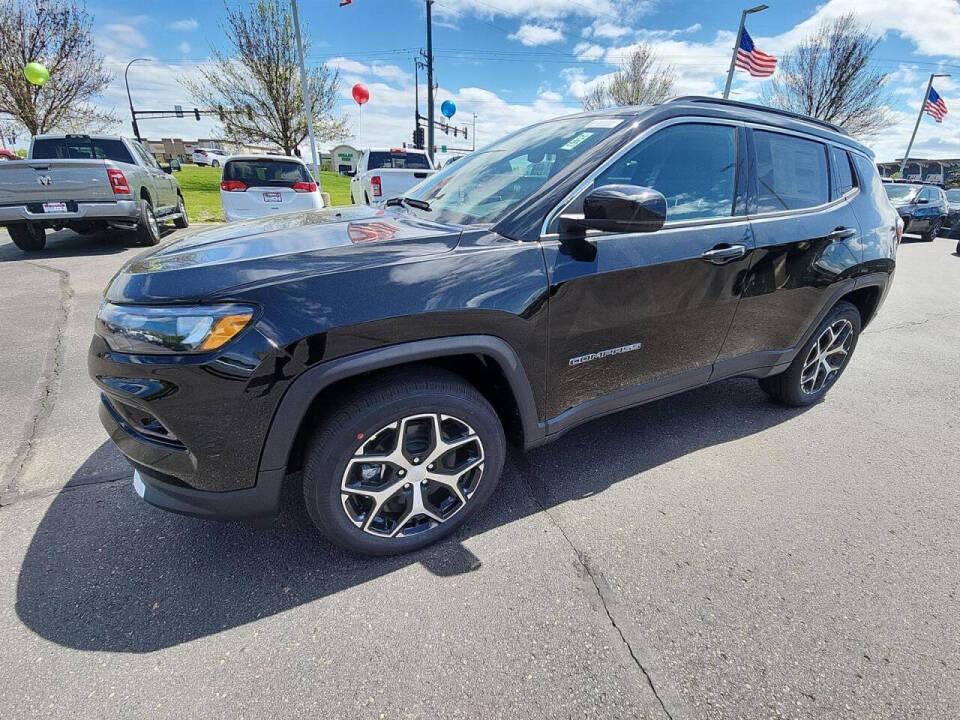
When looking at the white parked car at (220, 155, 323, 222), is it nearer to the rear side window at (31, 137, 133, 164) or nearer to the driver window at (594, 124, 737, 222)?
the rear side window at (31, 137, 133, 164)

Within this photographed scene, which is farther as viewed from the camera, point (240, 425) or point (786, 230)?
point (786, 230)

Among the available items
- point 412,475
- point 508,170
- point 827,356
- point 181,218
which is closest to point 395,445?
point 412,475

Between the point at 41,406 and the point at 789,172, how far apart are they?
16.2ft

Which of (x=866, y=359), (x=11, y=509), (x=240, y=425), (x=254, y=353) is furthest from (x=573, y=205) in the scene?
(x=866, y=359)

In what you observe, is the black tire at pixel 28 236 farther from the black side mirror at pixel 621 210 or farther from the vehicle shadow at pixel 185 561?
the black side mirror at pixel 621 210

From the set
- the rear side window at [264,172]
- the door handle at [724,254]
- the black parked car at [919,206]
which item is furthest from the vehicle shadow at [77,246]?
the black parked car at [919,206]

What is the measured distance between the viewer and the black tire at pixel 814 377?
3.14 m

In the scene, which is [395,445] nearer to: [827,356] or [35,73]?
[827,356]

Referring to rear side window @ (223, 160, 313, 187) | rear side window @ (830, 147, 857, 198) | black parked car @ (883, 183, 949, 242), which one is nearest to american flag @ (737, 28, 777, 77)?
black parked car @ (883, 183, 949, 242)

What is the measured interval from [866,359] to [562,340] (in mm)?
4102

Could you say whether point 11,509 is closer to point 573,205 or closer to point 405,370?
point 405,370

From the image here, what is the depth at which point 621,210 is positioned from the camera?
179 centimetres

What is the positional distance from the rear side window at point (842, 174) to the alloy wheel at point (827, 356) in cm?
87

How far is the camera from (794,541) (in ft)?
7.07
